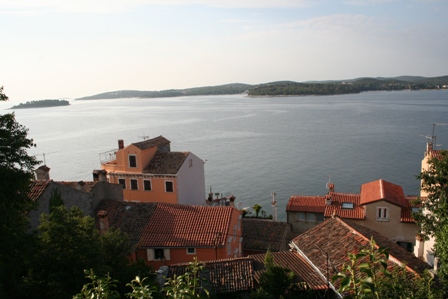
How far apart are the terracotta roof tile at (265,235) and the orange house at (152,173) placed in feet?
22.2

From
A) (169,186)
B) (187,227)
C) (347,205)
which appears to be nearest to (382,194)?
(347,205)

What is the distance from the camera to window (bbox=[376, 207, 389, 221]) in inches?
980

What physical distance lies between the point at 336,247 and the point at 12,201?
38.1 feet

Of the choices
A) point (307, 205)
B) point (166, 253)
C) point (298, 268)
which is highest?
point (298, 268)

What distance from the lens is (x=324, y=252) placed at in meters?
14.8

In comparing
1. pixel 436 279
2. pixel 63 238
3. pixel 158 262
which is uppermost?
pixel 63 238

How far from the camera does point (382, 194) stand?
2530 centimetres

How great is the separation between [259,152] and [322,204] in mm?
41959

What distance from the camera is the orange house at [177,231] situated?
19047 mm

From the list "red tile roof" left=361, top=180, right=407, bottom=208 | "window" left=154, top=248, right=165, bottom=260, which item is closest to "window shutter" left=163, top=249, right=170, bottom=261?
"window" left=154, top=248, right=165, bottom=260

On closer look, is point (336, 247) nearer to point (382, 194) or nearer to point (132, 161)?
point (382, 194)

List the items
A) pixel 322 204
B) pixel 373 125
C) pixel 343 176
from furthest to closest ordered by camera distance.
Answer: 1. pixel 373 125
2. pixel 343 176
3. pixel 322 204

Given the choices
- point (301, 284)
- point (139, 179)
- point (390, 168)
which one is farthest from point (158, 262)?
point (390, 168)

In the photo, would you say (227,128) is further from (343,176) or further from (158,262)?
(158,262)
